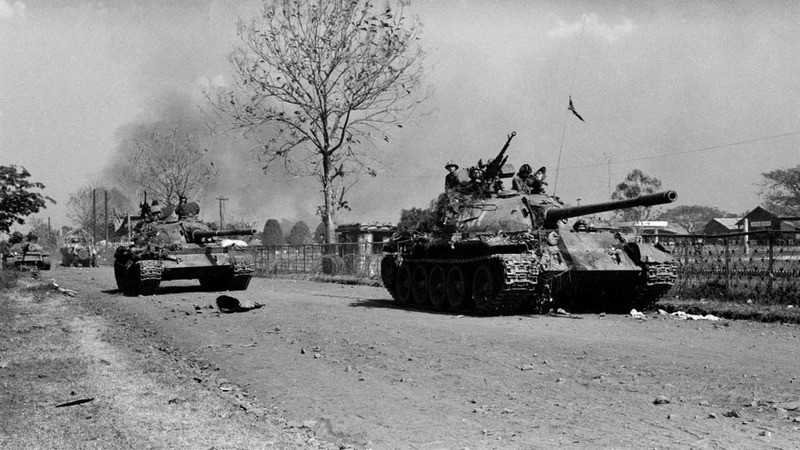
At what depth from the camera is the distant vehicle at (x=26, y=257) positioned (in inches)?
1646

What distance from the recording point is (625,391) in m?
7.36

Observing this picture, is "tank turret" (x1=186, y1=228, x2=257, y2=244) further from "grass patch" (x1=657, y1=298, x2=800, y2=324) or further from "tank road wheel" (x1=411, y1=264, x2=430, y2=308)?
"grass patch" (x1=657, y1=298, x2=800, y2=324)

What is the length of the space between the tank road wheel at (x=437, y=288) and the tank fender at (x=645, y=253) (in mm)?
3567

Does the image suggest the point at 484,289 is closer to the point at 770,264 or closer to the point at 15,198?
the point at 770,264

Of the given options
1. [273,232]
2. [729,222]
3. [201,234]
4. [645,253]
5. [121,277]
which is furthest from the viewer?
[273,232]

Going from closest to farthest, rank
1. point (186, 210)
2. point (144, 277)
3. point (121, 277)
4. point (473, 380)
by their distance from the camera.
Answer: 1. point (473, 380)
2. point (144, 277)
3. point (121, 277)
4. point (186, 210)

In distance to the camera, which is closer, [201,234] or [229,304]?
[229,304]

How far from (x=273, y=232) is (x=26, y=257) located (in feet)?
162

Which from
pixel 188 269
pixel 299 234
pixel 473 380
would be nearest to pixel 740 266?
pixel 473 380

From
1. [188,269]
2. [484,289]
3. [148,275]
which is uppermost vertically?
[188,269]

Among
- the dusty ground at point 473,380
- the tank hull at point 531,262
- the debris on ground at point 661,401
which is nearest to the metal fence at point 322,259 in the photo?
the tank hull at point 531,262

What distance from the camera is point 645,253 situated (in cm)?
1466

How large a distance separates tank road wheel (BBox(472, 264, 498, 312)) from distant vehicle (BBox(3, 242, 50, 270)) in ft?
108

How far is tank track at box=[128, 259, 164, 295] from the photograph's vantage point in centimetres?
2005
